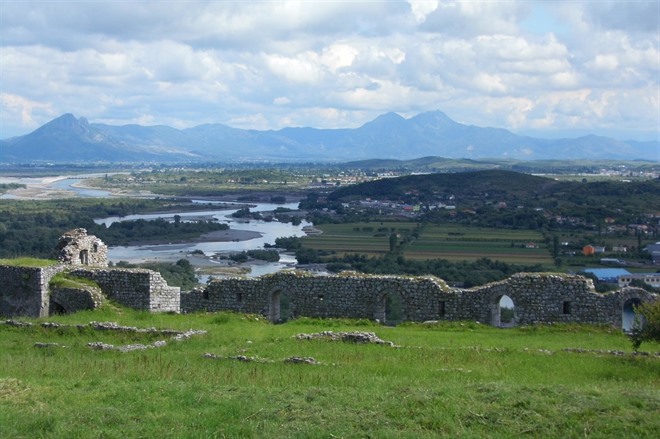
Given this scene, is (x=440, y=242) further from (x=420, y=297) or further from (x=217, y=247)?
(x=420, y=297)

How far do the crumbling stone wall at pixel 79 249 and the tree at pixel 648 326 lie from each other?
20.0m

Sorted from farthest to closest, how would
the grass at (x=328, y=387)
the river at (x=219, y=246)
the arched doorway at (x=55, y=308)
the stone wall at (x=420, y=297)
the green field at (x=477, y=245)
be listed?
the river at (x=219, y=246)
the green field at (x=477, y=245)
the arched doorway at (x=55, y=308)
the stone wall at (x=420, y=297)
the grass at (x=328, y=387)

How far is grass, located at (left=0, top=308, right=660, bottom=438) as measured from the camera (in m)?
12.1

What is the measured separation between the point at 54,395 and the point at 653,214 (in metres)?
89.1

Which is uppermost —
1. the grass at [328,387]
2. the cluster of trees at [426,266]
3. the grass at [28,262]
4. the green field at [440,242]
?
the grass at [28,262]

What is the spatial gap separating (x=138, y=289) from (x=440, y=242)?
2245 inches

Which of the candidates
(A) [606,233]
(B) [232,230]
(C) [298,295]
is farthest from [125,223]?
(C) [298,295]

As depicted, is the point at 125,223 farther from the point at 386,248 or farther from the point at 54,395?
the point at 54,395

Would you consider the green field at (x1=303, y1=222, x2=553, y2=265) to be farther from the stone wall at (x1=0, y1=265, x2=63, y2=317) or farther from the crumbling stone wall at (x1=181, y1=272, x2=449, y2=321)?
the stone wall at (x1=0, y1=265, x2=63, y2=317)

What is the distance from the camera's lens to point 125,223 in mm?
98625

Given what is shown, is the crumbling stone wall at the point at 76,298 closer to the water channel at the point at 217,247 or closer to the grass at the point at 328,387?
the grass at the point at 328,387

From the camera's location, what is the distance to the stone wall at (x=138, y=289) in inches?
1089

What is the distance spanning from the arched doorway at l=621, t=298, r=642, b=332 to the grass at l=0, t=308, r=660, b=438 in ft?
6.35

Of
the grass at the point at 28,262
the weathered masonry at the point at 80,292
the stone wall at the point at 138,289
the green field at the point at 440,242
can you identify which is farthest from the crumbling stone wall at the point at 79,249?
the green field at the point at 440,242
